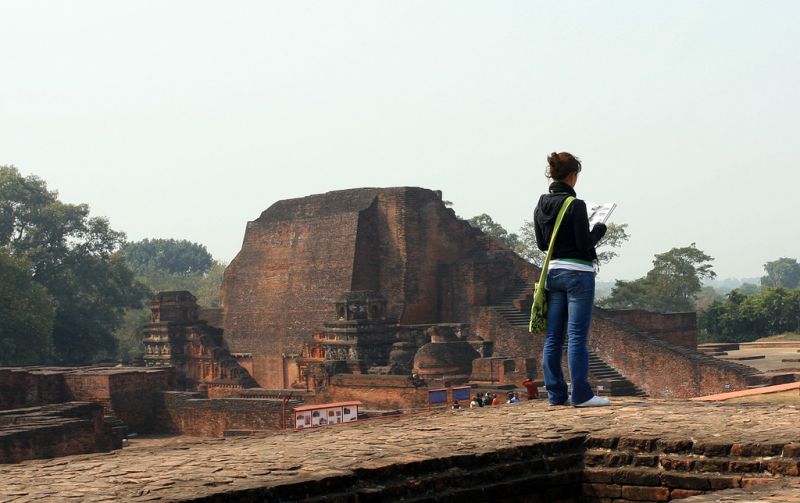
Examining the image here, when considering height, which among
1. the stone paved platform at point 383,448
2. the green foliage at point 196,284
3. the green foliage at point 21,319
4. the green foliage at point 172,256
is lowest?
the stone paved platform at point 383,448

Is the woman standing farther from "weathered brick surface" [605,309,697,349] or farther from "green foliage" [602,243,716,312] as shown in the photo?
"green foliage" [602,243,716,312]

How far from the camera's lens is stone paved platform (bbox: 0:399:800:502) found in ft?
12.9

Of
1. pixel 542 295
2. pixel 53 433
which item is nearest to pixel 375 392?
pixel 53 433

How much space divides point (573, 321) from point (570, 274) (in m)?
0.25

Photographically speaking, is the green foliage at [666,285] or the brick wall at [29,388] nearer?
the brick wall at [29,388]

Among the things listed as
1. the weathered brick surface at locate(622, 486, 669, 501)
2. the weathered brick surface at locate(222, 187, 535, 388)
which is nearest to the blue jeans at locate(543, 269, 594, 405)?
the weathered brick surface at locate(622, 486, 669, 501)

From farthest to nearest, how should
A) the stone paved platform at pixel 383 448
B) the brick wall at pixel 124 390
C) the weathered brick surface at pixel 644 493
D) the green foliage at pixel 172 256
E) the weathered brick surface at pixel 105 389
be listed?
the green foliage at pixel 172 256
the brick wall at pixel 124 390
the weathered brick surface at pixel 105 389
the weathered brick surface at pixel 644 493
the stone paved platform at pixel 383 448

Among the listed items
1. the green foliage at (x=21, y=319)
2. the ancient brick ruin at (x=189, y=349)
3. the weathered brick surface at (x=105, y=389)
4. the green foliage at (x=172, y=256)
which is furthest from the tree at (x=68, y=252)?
the green foliage at (x=172, y=256)

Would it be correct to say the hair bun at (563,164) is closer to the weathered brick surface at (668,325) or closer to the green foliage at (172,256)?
the weathered brick surface at (668,325)

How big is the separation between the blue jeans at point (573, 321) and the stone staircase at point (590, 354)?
47.7ft

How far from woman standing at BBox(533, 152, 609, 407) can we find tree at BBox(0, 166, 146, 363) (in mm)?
35421

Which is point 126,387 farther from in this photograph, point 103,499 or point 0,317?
point 103,499

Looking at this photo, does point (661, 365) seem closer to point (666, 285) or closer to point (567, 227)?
point (567, 227)

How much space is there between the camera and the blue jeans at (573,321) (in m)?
5.86
